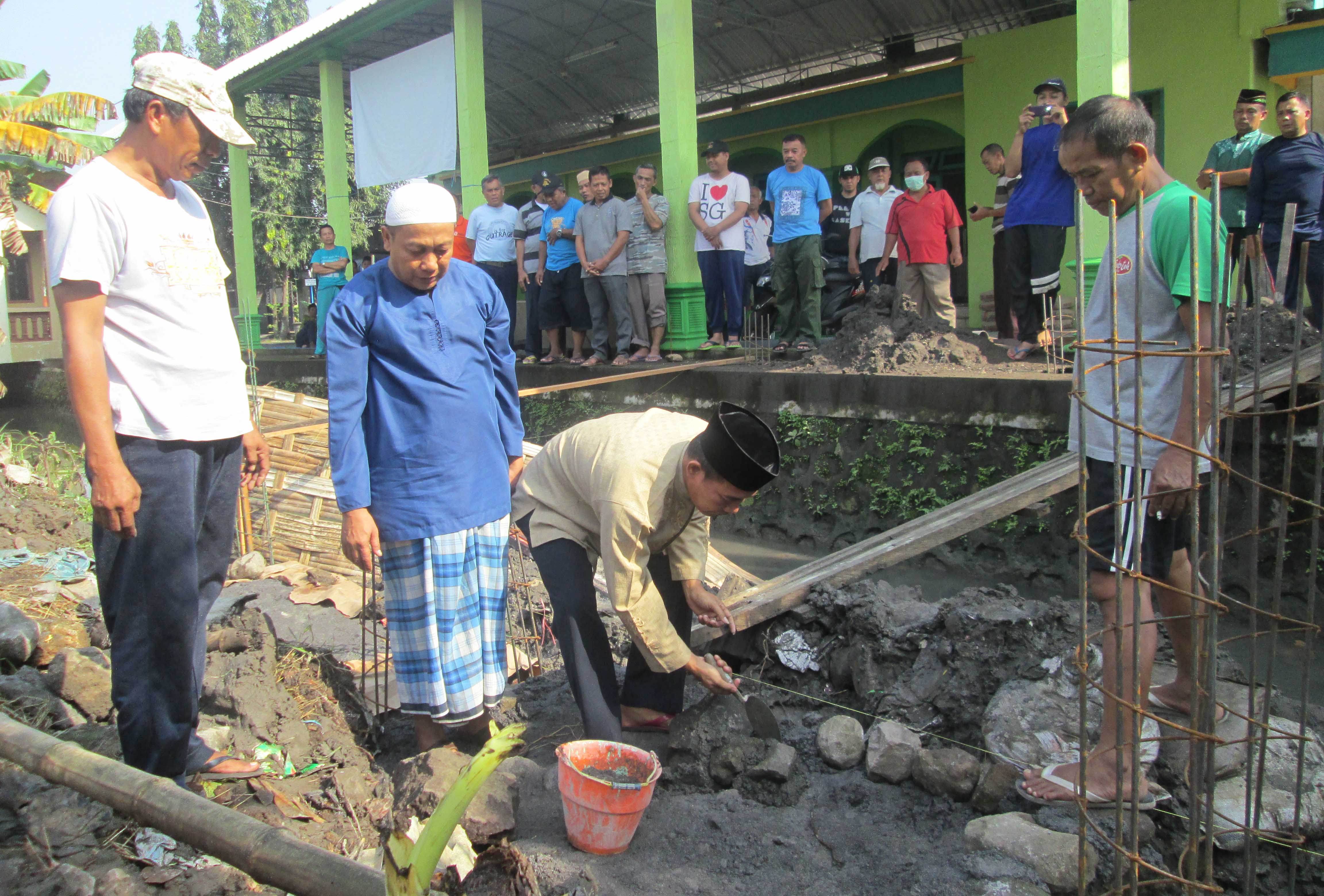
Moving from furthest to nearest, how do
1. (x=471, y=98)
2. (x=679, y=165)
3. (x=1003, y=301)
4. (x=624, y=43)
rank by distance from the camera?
(x=624, y=43)
(x=471, y=98)
(x=679, y=165)
(x=1003, y=301)

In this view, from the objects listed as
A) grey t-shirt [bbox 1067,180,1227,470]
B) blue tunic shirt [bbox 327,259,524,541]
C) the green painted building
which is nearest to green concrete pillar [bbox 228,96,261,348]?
the green painted building

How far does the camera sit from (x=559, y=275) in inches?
363

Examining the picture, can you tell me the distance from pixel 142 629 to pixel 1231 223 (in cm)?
748

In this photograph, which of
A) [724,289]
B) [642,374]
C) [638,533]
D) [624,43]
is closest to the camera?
[638,533]

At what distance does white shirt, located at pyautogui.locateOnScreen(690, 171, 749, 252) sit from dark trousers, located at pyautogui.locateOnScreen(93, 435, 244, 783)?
6.53m

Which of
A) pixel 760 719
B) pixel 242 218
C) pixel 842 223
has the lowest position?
pixel 760 719

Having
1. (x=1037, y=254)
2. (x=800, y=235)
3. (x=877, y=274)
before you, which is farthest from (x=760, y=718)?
(x=877, y=274)

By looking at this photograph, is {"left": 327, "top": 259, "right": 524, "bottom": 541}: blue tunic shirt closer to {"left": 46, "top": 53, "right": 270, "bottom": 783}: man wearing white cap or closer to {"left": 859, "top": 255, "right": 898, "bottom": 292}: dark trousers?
{"left": 46, "top": 53, "right": 270, "bottom": 783}: man wearing white cap

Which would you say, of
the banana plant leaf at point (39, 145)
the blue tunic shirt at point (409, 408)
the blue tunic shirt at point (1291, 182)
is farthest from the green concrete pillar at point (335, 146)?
the blue tunic shirt at point (409, 408)

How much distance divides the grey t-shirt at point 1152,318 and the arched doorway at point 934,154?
1045 cm

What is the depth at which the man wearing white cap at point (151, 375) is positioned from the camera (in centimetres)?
248

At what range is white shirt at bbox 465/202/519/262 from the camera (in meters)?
9.77

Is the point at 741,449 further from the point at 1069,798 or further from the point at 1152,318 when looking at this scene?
the point at 1069,798

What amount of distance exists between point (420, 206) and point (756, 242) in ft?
24.1
